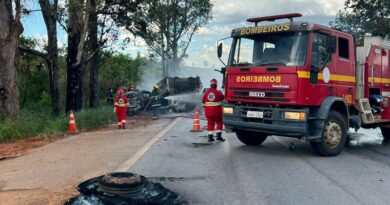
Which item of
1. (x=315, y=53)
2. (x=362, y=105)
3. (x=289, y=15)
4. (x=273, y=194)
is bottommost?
(x=273, y=194)

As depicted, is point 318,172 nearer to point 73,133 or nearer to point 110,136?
point 110,136

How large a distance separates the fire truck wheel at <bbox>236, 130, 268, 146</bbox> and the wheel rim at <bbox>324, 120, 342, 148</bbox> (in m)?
2.01

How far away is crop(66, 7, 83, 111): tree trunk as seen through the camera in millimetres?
19625

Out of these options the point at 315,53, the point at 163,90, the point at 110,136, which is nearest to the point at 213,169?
the point at 315,53

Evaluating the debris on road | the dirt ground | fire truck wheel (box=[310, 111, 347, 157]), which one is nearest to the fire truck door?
fire truck wheel (box=[310, 111, 347, 157])

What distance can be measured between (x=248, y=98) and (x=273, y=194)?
381cm

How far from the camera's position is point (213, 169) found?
7.77 meters

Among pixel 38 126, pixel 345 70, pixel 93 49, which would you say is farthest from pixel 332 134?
pixel 93 49

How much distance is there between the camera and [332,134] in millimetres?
9336

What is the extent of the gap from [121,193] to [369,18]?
3060 cm

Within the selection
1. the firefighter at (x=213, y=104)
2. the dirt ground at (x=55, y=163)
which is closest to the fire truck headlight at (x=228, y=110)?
the firefighter at (x=213, y=104)

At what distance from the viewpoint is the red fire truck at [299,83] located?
347 inches

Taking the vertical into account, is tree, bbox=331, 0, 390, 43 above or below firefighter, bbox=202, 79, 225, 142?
above

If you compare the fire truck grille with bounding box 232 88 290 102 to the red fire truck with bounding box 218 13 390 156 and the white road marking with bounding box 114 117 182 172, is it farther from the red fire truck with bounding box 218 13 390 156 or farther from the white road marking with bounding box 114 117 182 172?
the white road marking with bounding box 114 117 182 172
